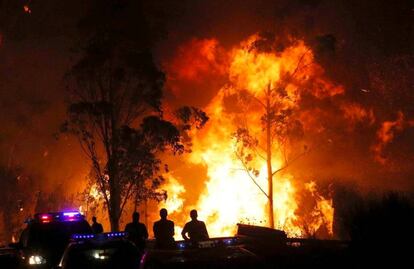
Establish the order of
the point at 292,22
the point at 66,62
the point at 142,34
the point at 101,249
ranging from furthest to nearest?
1. the point at 66,62
2. the point at 292,22
3. the point at 142,34
4. the point at 101,249

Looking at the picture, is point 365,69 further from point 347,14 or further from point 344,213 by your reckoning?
point 344,213

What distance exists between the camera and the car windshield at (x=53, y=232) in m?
15.0

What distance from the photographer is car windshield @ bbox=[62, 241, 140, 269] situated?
984 cm

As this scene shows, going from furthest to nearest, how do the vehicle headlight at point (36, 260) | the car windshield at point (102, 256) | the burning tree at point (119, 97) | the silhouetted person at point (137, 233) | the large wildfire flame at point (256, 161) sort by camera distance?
the large wildfire flame at point (256, 161)
the burning tree at point (119, 97)
the vehicle headlight at point (36, 260)
the silhouetted person at point (137, 233)
the car windshield at point (102, 256)

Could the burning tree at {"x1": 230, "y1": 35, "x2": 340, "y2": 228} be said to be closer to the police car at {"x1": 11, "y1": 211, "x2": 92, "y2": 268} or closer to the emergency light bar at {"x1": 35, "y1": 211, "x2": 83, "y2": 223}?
the emergency light bar at {"x1": 35, "y1": 211, "x2": 83, "y2": 223}

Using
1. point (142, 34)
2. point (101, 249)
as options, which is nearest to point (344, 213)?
point (101, 249)

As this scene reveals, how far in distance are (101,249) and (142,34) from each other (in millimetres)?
19360

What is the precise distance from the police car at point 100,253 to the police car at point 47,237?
459 cm

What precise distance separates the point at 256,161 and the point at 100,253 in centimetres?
2129

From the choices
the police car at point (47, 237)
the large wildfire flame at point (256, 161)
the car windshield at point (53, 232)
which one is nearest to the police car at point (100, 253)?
the police car at point (47, 237)

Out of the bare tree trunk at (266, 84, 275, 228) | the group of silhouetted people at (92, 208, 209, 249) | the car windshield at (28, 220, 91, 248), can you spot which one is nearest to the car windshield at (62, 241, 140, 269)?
the group of silhouetted people at (92, 208, 209, 249)

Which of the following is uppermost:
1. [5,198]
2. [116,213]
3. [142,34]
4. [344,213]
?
[142,34]

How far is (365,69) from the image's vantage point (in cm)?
3600

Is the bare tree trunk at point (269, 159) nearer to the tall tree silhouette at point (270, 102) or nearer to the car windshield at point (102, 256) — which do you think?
the tall tree silhouette at point (270, 102)
